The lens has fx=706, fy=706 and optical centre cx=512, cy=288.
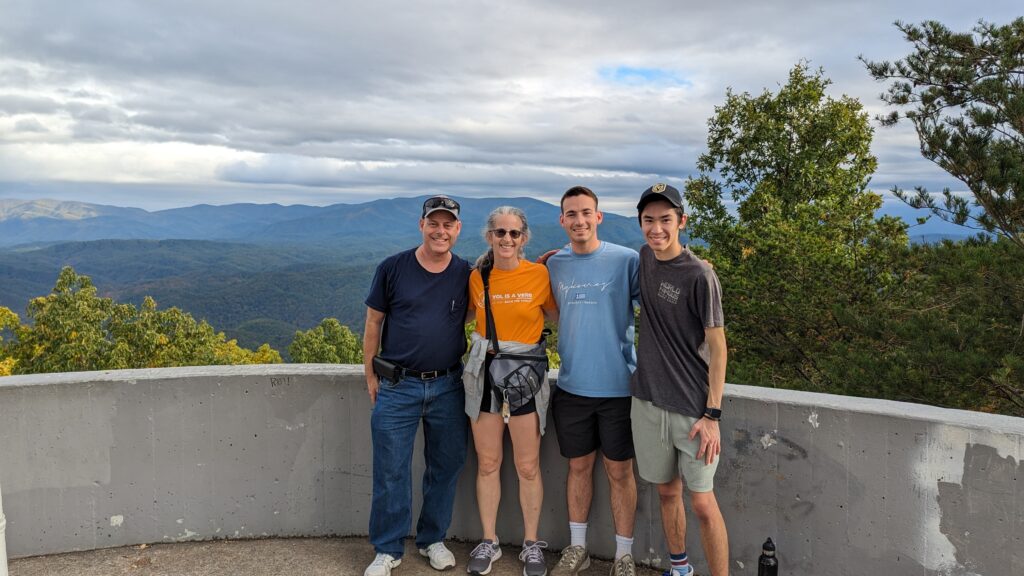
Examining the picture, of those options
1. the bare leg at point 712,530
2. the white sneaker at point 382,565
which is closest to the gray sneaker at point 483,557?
the white sneaker at point 382,565

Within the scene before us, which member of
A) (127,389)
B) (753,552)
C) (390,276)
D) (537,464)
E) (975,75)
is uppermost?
(975,75)

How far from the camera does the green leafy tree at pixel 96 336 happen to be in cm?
3170

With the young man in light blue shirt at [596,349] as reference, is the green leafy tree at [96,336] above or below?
below

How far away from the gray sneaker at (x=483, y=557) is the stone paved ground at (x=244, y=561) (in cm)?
6

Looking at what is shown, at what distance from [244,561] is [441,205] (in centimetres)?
222

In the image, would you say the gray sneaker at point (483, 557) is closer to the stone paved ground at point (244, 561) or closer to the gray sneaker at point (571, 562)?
the stone paved ground at point (244, 561)

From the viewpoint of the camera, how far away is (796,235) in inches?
725

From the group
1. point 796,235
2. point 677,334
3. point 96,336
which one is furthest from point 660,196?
point 96,336

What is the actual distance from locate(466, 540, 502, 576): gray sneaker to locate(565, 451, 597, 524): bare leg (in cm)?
45

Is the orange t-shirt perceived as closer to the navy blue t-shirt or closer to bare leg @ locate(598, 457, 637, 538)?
the navy blue t-shirt

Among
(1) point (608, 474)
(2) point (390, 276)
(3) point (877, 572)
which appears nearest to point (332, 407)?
(2) point (390, 276)

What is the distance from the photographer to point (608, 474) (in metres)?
3.53

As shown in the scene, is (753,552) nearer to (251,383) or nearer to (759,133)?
(251,383)

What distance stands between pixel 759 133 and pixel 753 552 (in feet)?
70.0
